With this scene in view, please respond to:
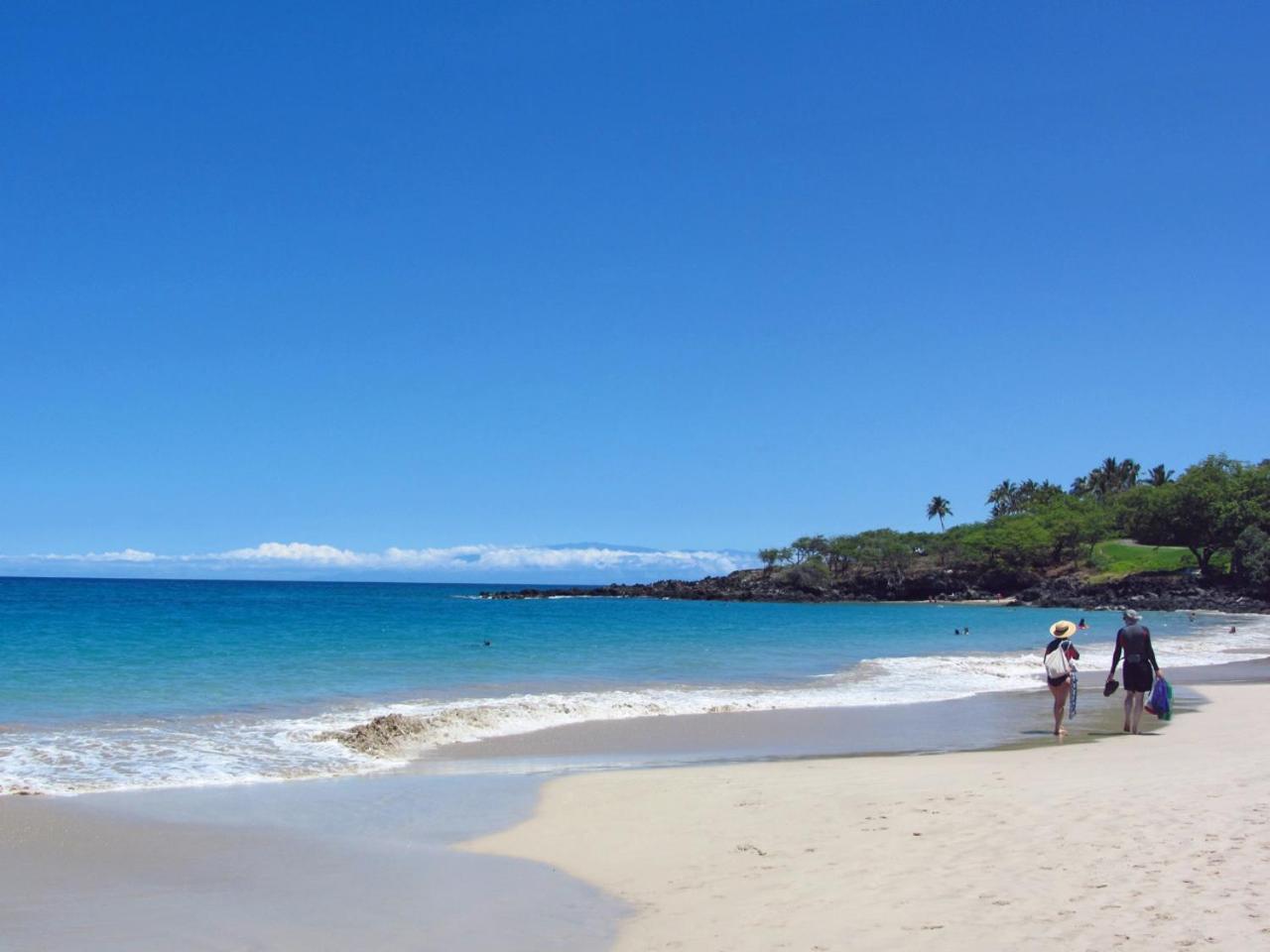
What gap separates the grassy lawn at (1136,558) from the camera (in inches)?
3821

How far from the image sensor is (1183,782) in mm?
10695

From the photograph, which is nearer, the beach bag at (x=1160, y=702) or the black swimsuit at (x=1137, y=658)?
the black swimsuit at (x=1137, y=658)

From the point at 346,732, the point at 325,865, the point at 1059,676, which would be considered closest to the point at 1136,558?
the point at 1059,676

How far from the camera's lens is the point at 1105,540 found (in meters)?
114

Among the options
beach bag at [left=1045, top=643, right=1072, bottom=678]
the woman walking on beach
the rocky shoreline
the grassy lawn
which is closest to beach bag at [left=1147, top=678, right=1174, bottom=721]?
the woman walking on beach

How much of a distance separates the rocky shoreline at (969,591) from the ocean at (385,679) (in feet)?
96.1

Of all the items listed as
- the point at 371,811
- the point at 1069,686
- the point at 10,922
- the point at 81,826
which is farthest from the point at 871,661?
the point at 10,922

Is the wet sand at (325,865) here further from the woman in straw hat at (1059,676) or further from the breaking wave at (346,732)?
the woman in straw hat at (1059,676)

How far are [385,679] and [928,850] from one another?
1881 cm

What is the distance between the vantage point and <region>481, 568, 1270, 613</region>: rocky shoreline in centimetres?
7869

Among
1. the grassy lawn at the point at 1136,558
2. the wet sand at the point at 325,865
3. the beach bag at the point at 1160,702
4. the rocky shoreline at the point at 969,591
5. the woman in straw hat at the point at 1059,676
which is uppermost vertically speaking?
the grassy lawn at the point at 1136,558

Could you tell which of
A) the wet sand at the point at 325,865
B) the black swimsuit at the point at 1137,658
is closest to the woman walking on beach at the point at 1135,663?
the black swimsuit at the point at 1137,658

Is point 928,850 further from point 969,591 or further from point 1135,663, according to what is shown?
point 969,591

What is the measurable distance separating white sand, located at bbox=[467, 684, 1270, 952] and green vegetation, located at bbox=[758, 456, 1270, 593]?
79649 millimetres
